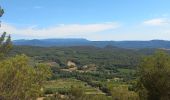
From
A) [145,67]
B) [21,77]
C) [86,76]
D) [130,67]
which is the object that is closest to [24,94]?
[21,77]

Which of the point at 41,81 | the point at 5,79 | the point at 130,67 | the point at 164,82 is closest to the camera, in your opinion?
the point at 5,79

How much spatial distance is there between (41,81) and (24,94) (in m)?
2.35

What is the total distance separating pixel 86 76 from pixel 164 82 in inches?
4991

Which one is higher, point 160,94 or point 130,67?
point 160,94

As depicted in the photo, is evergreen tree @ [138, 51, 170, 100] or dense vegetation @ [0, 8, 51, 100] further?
evergreen tree @ [138, 51, 170, 100]

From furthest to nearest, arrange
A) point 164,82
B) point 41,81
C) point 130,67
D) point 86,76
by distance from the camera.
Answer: point 130,67 → point 86,76 → point 164,82 → point 41,81

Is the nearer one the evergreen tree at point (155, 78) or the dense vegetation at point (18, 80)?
the dense vegetation at point (18, 80)

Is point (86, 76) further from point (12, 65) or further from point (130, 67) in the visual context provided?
point (12, 65)

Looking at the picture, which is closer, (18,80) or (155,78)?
(18,80)

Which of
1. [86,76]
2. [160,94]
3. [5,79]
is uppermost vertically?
[5,79]

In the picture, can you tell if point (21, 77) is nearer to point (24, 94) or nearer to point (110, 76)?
point (24, 94)

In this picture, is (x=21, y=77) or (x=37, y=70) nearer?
(x=21, y=77)

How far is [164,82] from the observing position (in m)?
34.1

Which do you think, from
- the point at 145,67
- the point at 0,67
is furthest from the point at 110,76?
the point at 0,67
